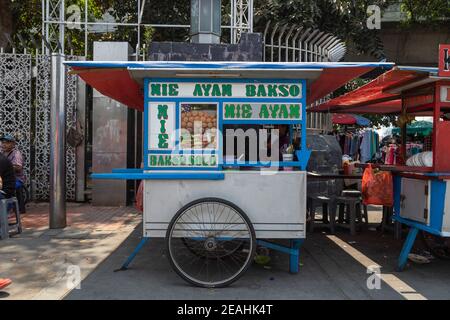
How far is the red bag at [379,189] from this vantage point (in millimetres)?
5969

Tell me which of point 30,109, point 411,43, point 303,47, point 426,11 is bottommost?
point 30,109

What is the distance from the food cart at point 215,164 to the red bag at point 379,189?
1427mm

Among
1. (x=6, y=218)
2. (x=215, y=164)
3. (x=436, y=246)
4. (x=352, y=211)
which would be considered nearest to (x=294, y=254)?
(x=215, y=164)

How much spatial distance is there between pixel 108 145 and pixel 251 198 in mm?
6109

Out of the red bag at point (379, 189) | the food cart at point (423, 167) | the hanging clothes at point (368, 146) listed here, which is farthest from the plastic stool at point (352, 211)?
the hanging clothes at point (368, 146)

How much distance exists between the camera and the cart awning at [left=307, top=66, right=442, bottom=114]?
5.05 m

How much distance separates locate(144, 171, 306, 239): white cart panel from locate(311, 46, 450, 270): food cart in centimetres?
140

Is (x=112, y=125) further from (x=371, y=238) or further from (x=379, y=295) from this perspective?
(x=379, y=295)

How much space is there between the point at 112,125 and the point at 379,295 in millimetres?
7277

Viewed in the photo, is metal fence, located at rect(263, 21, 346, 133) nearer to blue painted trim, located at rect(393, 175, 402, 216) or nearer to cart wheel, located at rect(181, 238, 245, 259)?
blue painted trim, located at rect(393, 175, 402, 216)

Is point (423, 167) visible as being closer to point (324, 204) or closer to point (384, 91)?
point (384, 91)

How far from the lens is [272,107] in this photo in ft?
16.6

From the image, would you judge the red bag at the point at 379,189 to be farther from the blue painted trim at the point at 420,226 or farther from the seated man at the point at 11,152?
the seated man at the point at 11,152

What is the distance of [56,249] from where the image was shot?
6.43m
